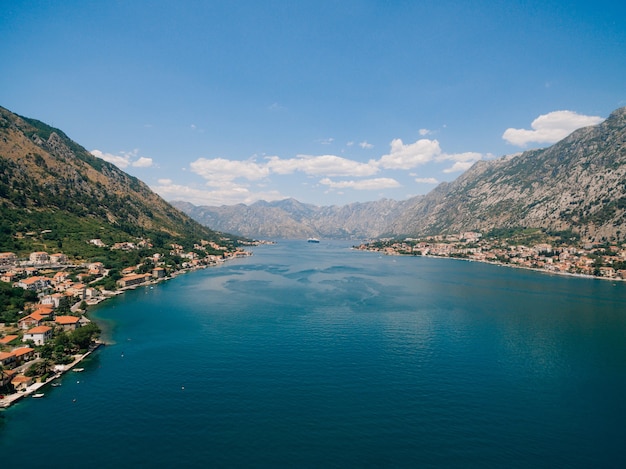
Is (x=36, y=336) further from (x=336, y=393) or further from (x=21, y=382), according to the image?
(x=336, y=393)

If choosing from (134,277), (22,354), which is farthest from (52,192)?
(22,354)

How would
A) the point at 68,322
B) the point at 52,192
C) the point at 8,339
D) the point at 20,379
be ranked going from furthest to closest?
the point at 52,192
the point at 68,322
the point at 8,339
the point at 20,379

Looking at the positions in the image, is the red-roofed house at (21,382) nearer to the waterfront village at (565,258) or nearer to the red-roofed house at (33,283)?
the red-roofed house at (33,283)

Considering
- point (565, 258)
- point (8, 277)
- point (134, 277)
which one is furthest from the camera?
point (565, 258)

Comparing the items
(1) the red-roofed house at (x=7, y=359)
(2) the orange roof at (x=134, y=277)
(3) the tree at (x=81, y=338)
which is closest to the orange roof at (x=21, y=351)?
(1) the red-roofed house at (x=7, y=359)

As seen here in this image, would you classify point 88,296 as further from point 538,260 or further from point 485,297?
point 538,260

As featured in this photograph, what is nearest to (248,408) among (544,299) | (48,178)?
(544,299)
